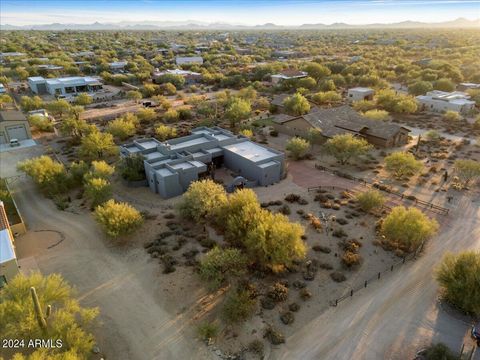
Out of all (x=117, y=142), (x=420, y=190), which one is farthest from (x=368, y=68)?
(x=117, y=142)

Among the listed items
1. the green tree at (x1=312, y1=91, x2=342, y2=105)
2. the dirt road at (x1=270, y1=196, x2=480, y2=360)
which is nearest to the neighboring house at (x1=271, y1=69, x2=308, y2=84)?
the green tree at (x1=312, y1=91, x2=342, y2=105)

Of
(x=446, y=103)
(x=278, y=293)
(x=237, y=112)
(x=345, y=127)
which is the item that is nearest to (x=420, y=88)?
(x=446, y=103)

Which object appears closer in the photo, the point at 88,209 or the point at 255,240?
the point at 255,240

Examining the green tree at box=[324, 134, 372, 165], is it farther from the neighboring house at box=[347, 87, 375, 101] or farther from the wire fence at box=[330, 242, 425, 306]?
the neighboring house at box=[347, 87, 375, 101]

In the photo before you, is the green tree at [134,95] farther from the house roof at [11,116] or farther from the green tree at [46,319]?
the green tree at [46,319]

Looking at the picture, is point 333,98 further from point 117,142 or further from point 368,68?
point 117,142

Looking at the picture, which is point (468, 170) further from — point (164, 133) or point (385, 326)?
point (164, 133)
